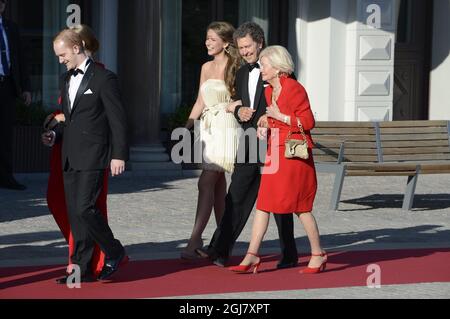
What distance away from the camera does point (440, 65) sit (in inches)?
769

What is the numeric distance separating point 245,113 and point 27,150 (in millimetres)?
6495

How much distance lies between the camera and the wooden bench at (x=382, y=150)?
44.7 ft

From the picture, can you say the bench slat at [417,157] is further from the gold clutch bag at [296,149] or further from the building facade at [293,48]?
the gold clutch bag at [296,149]

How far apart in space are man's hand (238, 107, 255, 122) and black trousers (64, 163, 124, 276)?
1266 mm

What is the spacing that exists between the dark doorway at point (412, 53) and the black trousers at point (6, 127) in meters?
6.94

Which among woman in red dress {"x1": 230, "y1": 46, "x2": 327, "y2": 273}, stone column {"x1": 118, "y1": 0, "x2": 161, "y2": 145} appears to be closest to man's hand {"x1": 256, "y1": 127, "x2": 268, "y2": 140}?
woman in red dress {"x1": 230, "y1": 46, "x2": 327, "y2": 273}

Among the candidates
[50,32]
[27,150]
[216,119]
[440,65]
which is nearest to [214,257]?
[216,119]

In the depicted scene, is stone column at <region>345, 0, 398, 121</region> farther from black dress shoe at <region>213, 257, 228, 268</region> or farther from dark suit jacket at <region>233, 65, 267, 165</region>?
black dress shoe at <region>213, 257, 228, 268</region>

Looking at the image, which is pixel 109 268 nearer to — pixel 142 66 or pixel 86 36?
pixel 86 36

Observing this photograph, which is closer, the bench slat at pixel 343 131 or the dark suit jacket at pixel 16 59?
the bench slat at pixel 343 131

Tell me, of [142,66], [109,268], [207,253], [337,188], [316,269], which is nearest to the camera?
[109,268]

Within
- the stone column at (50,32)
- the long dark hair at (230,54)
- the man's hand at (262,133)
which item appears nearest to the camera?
the man's hand at (262,133)

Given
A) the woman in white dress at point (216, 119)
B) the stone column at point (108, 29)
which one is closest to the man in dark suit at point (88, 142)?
the woman in white dress at point (216, 119)
